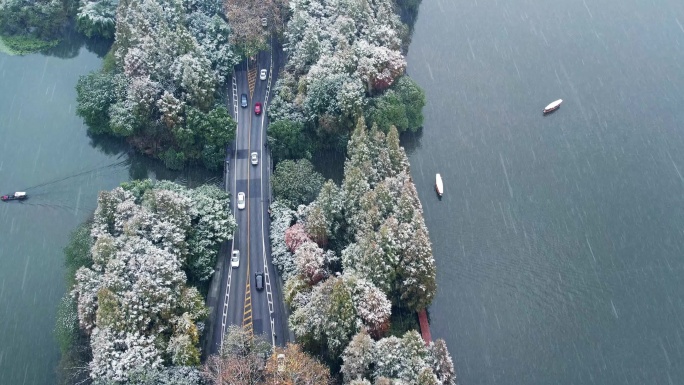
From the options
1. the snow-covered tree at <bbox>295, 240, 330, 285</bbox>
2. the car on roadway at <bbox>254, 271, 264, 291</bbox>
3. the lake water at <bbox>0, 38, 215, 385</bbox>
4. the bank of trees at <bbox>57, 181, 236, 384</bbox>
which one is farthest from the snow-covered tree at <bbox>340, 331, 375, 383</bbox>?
the lake water at <bbox>0, 38, 215, 385</bbox>

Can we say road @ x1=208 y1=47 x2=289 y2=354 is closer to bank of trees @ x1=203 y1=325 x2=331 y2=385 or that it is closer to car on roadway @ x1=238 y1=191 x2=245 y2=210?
car on roadway @ x1=238 y1=191 x2=245 y2=210

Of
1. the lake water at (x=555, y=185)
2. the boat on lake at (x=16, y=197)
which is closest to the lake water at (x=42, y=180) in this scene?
the boat on lake at (x=16, y=197)

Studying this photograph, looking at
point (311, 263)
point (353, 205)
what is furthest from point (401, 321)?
point (353, 205)

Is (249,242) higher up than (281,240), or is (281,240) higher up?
(249,242)

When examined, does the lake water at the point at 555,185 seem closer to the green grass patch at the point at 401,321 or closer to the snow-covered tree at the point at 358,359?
Result: the green grass patch at the point at 401,321

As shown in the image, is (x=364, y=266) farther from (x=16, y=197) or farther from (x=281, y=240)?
(x=16, y=197)

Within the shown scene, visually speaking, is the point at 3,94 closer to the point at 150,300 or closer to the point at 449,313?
the point at 150,300

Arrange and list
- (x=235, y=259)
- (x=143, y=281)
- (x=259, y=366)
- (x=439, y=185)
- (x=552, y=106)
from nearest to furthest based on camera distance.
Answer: (x=259, y=366) → (x=143, y=281) → (x=235, y=259) → (x=439, y=185) → (x=552, y=106)

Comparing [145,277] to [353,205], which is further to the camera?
[353,205]
